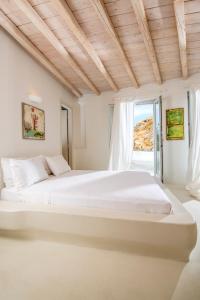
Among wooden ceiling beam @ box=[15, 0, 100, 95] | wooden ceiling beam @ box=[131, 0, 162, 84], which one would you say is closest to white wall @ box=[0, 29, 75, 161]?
wooden ceiling beam @ box=[15, 0, 100, 95]

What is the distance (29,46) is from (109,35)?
4.11 ft

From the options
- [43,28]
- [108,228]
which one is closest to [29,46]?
[43,28]

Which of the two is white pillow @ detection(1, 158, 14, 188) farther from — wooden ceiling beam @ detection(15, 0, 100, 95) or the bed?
wooden ceiling beam @ detection(15, 0, 100, 95)

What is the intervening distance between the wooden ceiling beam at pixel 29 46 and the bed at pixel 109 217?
86.8 inches

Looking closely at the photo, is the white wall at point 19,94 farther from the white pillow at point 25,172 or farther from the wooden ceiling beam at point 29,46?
the white pillow at point 25,172

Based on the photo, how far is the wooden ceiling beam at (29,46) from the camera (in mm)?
2598

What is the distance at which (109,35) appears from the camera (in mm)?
2916

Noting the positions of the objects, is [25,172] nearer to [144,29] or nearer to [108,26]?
[108,26]

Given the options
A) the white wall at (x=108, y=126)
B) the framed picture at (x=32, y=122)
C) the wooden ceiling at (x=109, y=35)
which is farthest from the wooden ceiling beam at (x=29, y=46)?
the white wall at (x=108, y=126)

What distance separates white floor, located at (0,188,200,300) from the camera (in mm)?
1306

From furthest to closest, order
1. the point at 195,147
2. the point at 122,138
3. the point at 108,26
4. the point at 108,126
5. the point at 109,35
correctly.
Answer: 1. the point at 108,126
2. the point at 122,138
3. the point at 195,147
4. the point at 109,35
5. the point at 108,26

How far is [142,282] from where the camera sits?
141 centimetres

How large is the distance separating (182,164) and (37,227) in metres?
3.53

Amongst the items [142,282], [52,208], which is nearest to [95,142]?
[52,208]
